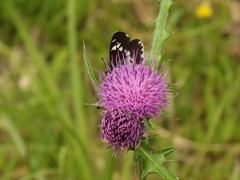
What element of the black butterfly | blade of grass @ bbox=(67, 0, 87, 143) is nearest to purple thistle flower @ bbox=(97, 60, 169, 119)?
the black butterfly

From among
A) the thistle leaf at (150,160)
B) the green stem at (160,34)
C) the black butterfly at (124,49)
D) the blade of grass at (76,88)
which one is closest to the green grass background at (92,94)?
the blade of grass at (76,88)

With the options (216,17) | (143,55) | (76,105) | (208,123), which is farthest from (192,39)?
(143,55)

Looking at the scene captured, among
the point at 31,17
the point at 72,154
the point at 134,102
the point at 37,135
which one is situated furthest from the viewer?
the point at 31,17

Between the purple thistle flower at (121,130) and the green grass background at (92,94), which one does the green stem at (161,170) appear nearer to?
the purple thistle flower at (121,130)

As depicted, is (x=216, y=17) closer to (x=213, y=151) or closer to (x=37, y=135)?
(x=213, y=151)

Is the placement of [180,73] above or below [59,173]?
above

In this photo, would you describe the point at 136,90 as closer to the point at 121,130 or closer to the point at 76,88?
the point at 121,130
